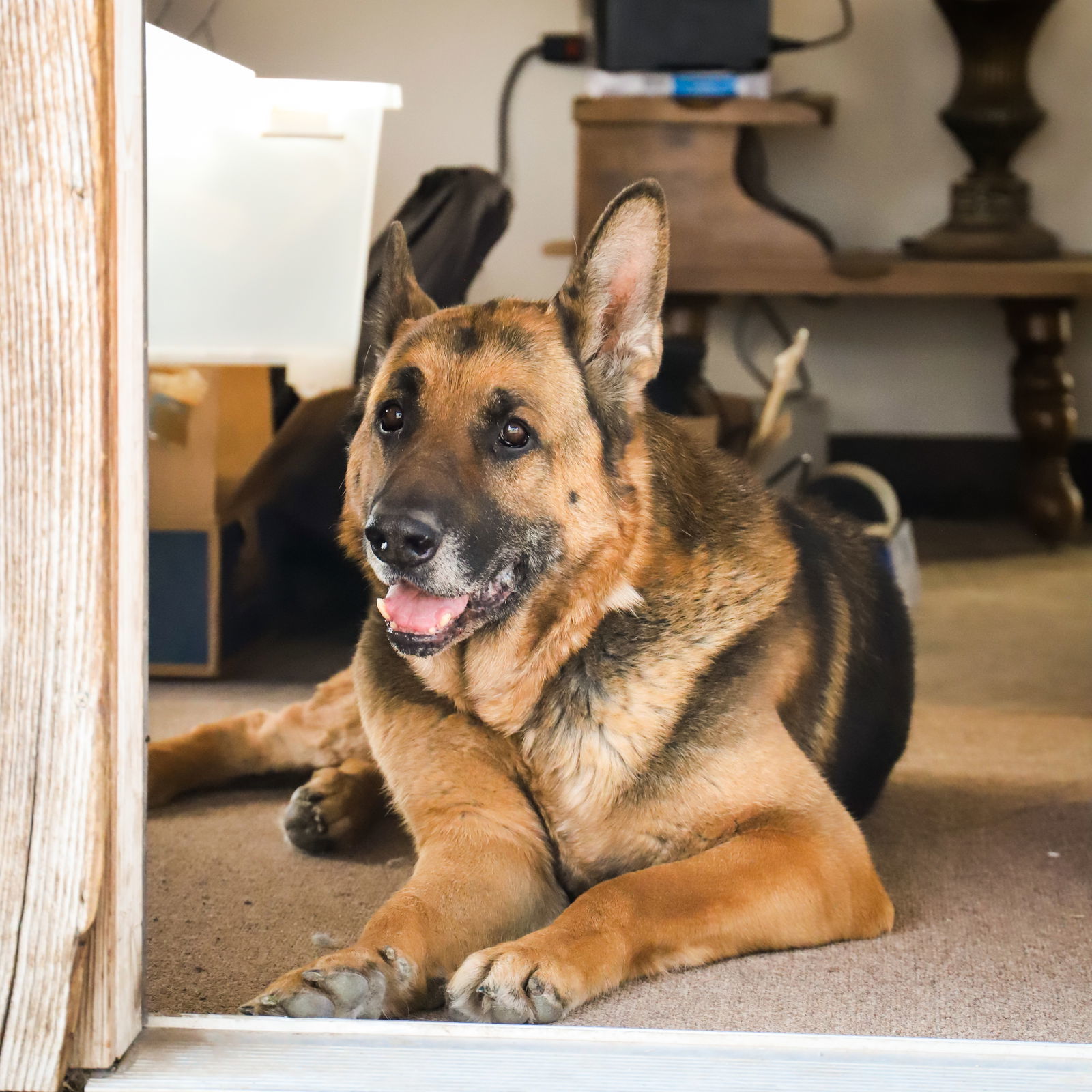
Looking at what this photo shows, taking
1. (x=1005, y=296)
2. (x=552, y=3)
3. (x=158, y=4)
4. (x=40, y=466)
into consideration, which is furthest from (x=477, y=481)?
(x=1005, y=296)

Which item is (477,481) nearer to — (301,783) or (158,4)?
(158,4)

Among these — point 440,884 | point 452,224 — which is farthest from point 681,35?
point 440,884

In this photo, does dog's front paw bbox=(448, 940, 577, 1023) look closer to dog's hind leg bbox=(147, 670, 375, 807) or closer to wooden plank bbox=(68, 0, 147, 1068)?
wooden plank bbox=(68, 0, 147, 1068)

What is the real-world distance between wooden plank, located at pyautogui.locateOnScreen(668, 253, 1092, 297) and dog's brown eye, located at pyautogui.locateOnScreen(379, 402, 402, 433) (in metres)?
1.84

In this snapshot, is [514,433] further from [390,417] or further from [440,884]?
[440,884]

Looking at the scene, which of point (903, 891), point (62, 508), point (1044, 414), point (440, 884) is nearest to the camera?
point (62, 508)

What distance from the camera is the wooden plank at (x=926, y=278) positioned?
3.33 m

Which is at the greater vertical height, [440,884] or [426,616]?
[426,616]

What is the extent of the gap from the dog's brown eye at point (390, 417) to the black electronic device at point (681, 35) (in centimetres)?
127

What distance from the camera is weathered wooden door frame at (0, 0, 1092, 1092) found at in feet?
3.65

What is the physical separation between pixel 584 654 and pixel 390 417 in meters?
0.38

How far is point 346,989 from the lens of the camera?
127cm

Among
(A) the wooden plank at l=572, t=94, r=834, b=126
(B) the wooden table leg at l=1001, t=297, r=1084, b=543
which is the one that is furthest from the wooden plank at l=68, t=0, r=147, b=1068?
(B) the wooden table leg at l=1001, t=297, r=1084, b=543

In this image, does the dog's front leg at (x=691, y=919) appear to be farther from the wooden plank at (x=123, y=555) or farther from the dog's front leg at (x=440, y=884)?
the wooden plank at (x=123, y=555)
